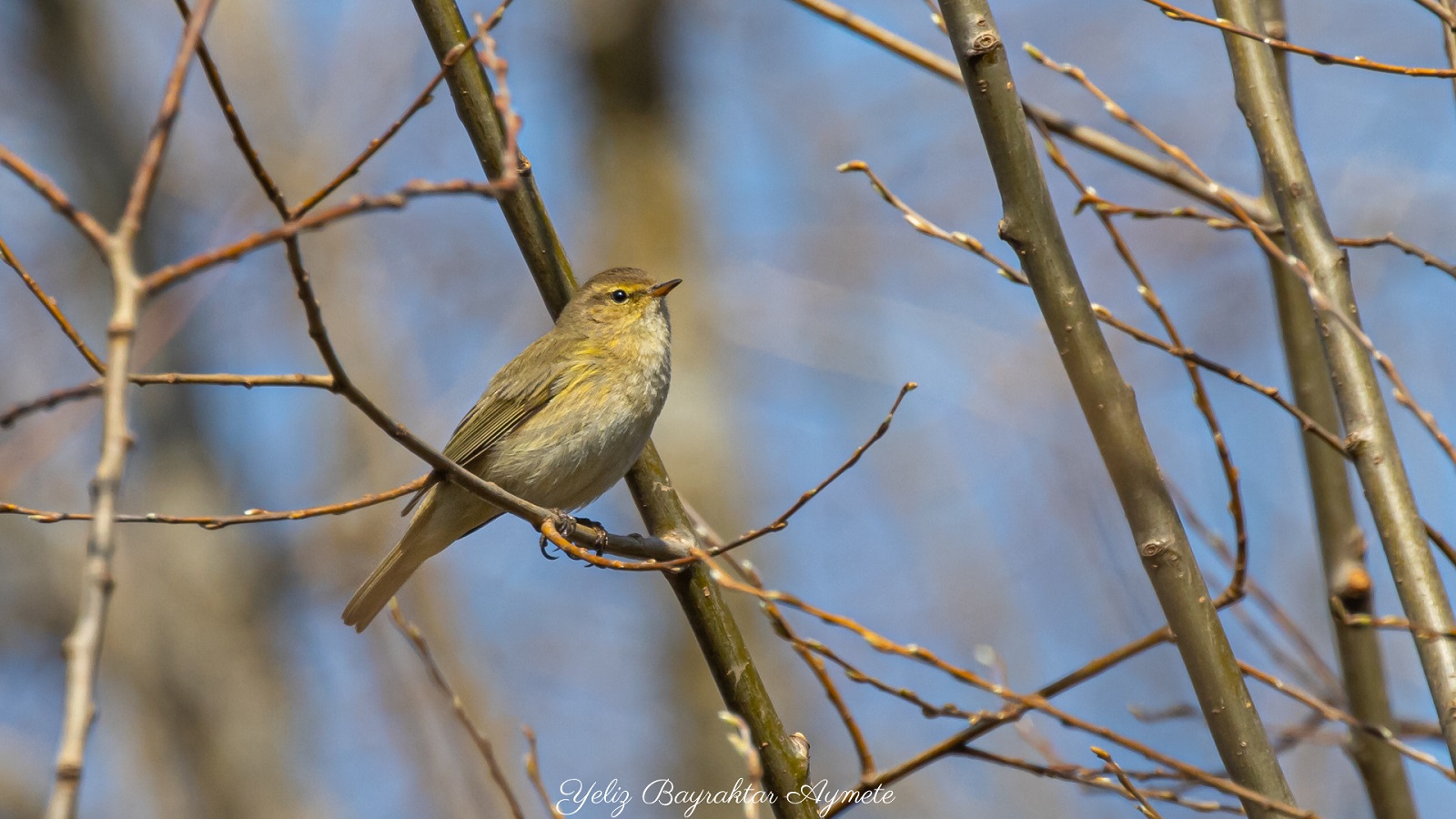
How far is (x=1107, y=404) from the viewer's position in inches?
98.0

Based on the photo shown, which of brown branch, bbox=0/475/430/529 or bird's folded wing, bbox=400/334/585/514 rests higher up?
bird's folded wing, bbox=400/334/585/514

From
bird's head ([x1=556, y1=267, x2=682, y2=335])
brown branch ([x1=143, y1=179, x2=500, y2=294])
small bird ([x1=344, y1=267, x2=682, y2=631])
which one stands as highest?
bird's head ([x1=556, y1=267, x2=682, y2=335])

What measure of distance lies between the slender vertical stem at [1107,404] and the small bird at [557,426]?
1859mm

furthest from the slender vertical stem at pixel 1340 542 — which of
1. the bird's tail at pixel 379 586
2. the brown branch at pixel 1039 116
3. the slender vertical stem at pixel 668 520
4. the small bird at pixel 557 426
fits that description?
the bird's tail at pixel 379 586

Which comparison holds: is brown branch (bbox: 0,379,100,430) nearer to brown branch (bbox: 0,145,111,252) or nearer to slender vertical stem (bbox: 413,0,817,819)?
brown branch (bbox: 0,145,111,252)

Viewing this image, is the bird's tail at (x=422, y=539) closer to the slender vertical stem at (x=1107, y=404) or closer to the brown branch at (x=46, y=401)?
the slender vertical stem at (x=1107, y=404)

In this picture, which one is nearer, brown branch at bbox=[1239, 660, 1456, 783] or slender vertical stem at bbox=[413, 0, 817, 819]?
brown branch at bbox=[1239, 660, 1456, 783]

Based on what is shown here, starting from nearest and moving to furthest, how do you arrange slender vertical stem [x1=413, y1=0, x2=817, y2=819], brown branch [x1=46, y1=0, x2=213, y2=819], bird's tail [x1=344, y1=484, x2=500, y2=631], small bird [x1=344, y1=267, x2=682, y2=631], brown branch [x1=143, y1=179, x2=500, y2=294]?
brown branch [x1=46, y1=0, x2=213, y2=819] < brown branch [x1=143, y1=179, x2=500, y2=294] < slender vertical stem [x1=413, y1=0, x2=817, y2=819] < small bird [x1=344, y1=267, x2=682, y2=631] < bird's tail [x1=344, y1=484, x2=500, y2=631]

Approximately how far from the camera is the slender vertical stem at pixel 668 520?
3127 millimetres

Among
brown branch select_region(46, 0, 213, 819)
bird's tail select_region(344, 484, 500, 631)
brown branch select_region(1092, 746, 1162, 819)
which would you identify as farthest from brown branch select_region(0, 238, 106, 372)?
brown branch select_region(1092, 746, 1162, 819)

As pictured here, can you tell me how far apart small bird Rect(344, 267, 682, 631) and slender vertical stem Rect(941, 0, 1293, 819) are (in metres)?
1.86

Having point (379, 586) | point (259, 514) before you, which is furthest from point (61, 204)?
point (379, 586)

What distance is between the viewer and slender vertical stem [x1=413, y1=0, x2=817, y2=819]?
3127 mm

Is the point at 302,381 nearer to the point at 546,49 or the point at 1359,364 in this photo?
the point at 1359,364
